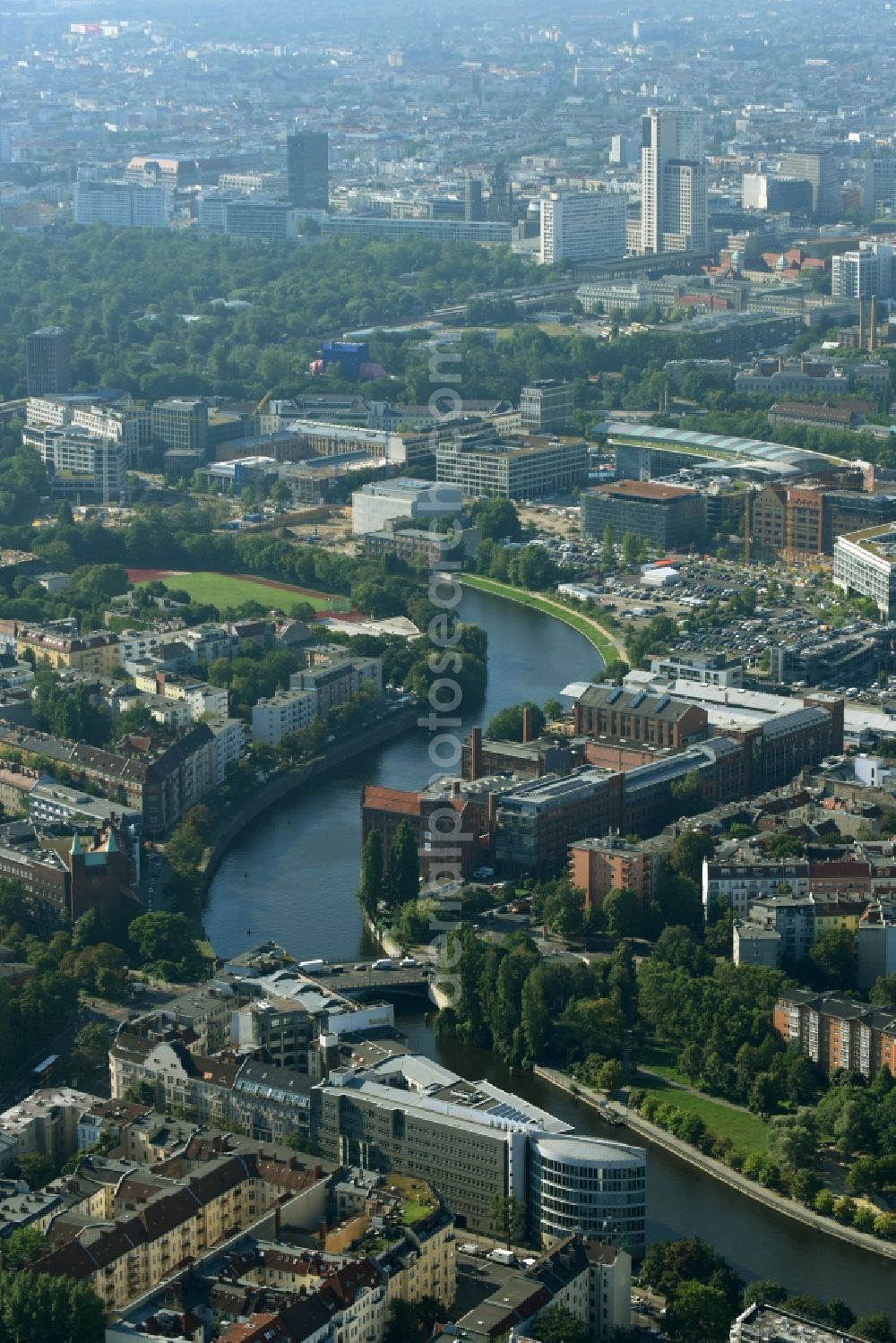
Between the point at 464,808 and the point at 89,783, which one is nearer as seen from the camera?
the point at 464,808

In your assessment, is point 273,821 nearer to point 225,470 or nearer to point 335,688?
point 335,688

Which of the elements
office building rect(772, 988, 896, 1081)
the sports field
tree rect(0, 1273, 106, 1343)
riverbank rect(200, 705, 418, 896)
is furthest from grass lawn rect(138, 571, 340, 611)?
tree rect(0, 1273, 106, 1343)

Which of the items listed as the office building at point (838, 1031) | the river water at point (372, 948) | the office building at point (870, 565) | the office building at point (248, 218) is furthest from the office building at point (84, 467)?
the office building at point (248, 218)

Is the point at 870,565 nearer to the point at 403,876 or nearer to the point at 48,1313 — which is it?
the point at 403,876

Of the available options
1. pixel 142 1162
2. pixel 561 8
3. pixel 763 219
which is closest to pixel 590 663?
pixel 142 1162

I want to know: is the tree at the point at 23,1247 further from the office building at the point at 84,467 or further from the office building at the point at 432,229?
the office building at the point at 432,229
